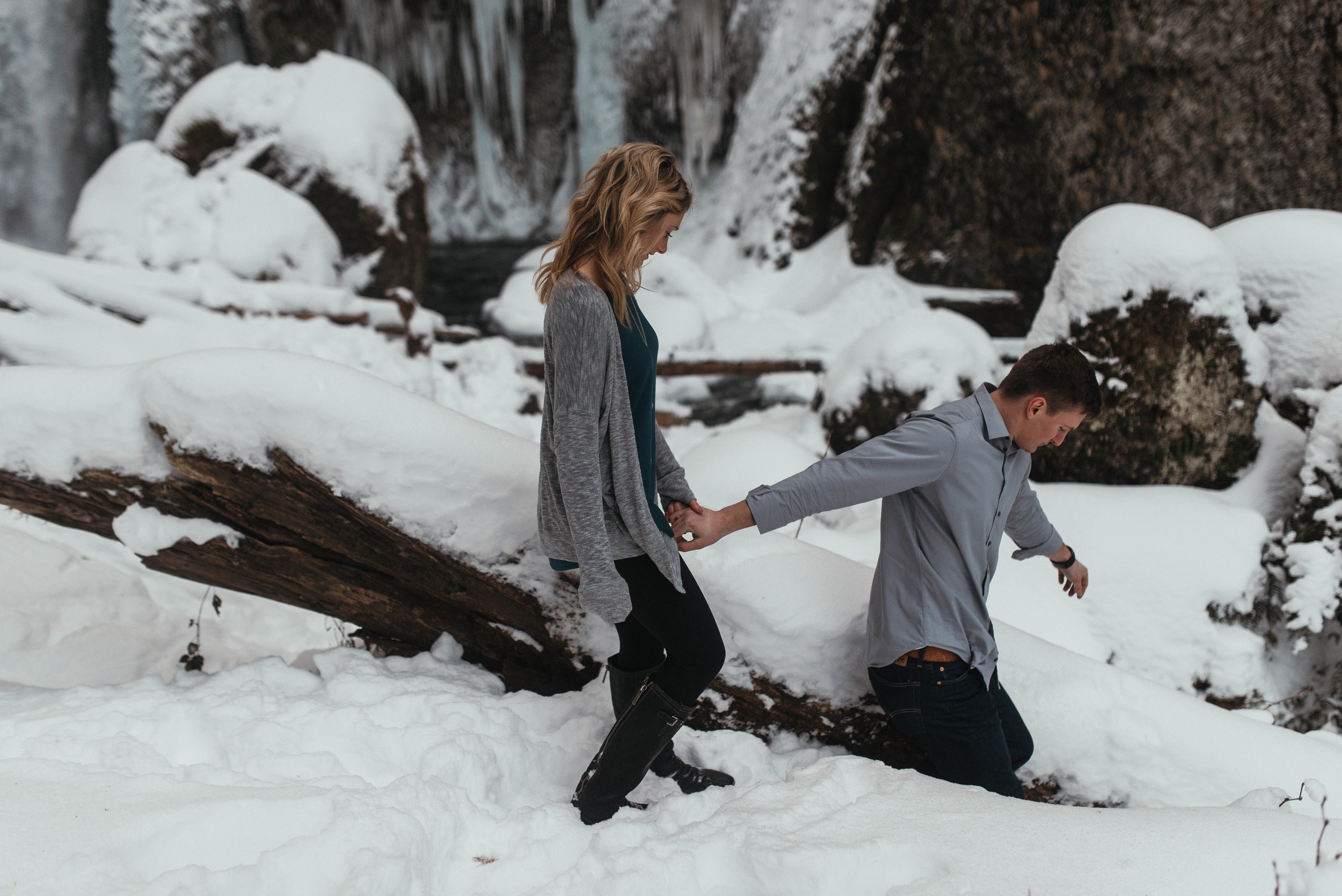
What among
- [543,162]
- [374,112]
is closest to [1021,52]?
[374,112]

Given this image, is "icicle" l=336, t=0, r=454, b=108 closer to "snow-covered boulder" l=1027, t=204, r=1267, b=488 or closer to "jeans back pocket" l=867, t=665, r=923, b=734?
"snow-covered boulder" l=1027, t=204, r=1267, b=488

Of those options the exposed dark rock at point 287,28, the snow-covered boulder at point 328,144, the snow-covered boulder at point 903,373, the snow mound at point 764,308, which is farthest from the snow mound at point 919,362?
the exposed dark rock at point 287,28

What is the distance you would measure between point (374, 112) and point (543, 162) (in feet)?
24.5

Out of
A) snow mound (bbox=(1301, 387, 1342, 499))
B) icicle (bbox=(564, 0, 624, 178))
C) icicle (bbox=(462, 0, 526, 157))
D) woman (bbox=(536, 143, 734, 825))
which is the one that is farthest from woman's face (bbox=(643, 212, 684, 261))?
icicle (bbox=(462, 0, 526, 157))

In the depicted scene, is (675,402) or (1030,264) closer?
(675,402)

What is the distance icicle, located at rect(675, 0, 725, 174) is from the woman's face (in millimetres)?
11892

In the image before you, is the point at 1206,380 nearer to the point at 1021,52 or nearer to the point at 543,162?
the point at 1021,52

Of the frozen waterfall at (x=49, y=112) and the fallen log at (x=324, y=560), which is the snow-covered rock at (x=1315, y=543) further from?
the frozen waterfall at (x=49, y=112)

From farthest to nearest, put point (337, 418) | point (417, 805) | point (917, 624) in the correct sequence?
point (337, 418)
point (917, 624)
point (417, 805)

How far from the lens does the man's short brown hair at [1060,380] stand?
1.67 metres

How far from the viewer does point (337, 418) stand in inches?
75.7

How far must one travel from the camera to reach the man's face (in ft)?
5.57

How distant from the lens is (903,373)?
4.75 m

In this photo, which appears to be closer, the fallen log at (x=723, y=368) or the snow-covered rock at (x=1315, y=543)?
the snow-covered rock at (x=1315, y=543)
